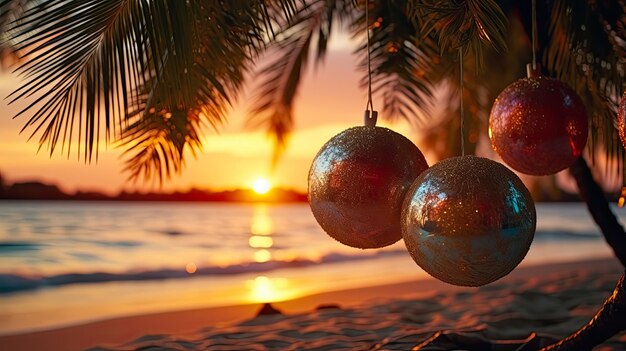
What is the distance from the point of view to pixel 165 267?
346 inches

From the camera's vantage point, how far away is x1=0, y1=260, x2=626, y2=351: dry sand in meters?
3.64

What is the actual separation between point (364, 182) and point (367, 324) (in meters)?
2.76

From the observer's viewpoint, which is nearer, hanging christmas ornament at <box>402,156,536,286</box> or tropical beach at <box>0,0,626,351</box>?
hanging christmas ornament at <box>402,156,536,286</box>

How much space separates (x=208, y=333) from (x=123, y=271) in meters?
4.60

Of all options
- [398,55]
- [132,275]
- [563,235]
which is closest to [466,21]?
[398,55]

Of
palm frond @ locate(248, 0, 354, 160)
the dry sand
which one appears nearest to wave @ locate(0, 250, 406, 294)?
the dry sand

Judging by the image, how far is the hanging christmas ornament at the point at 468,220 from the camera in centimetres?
148

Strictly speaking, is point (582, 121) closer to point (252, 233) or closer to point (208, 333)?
point (208, 333)

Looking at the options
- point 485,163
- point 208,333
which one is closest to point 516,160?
point 485,163

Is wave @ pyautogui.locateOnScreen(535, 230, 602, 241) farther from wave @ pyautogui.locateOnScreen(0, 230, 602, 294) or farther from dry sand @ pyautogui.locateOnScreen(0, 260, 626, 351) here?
dry sand @ pyautogui.locateOnScreen(0, 260, 626, 351)

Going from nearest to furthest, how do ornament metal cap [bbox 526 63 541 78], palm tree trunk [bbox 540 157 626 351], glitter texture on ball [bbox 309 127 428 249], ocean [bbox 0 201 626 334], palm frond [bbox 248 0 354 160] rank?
glitter texture on ball [bbox 309 127 428 249] < ornament metal cap [bbox 526 63 541 78] < palm tree trunk [bbox 540 157 626 351] < palm frond [bbox 248 0 354 160] < ocean [bbox 0 201 626 334]

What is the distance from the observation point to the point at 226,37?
95.6 inches

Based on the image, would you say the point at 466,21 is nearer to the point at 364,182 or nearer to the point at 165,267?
the point at 364,182

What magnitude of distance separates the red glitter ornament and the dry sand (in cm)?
123
